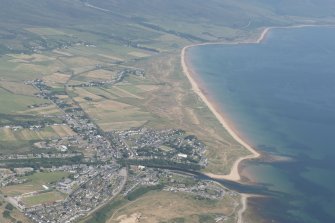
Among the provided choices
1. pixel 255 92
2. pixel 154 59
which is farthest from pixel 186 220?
pixel 154 59

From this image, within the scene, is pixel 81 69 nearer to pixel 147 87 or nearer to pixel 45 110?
pixel 147 87

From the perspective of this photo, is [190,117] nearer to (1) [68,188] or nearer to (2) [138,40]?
(1) [68,188]

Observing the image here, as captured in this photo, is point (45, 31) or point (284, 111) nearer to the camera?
point (284, 111)

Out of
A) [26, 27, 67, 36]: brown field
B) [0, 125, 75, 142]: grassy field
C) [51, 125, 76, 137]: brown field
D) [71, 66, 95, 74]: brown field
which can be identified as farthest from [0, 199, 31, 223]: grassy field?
[26, 27, 67, 36]: brown field

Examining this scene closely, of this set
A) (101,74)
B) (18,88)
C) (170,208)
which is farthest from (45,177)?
(101,74)

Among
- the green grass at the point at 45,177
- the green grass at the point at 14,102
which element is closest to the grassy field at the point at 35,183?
the green grass at the point at 45,177

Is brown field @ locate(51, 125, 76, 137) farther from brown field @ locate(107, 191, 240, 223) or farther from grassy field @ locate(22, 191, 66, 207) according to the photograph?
brown field @ locate(107, 191, 240, 223)

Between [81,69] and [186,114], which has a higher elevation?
[186,114]
